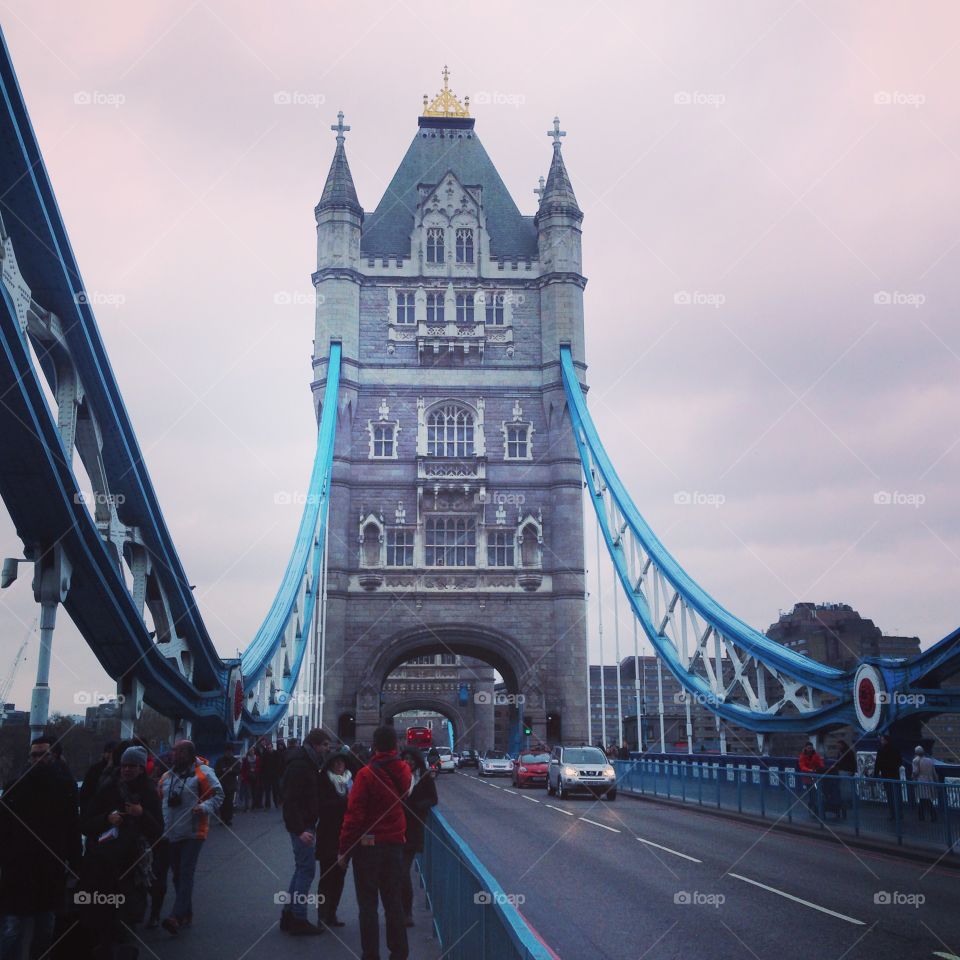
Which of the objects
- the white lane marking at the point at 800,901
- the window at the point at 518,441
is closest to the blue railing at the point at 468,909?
the white lane marking at the point at 800,901

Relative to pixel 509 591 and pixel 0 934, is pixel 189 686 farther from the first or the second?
pixel 509 591

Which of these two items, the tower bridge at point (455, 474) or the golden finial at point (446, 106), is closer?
the tower bridge at point (455, 474)

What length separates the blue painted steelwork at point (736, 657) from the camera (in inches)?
664

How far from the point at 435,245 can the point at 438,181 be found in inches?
148

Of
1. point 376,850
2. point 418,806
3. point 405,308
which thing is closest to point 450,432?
point 405,308

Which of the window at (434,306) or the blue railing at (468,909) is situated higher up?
the window at (434,306)

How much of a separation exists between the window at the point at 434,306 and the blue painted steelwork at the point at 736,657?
608 cm

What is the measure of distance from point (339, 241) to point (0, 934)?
44.5 m

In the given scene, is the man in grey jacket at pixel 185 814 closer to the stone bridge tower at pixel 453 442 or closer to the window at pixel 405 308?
the stone bridge tower at pixel 453 442

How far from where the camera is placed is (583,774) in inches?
1043

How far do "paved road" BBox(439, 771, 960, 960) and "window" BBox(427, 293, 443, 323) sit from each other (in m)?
33.6

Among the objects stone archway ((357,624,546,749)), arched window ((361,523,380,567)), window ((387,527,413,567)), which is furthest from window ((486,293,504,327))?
stone archway ((357,624,546,749))

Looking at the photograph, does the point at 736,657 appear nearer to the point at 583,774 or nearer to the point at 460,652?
the point at 583,774

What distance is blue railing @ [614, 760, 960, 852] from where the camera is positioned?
13953 millimetres
